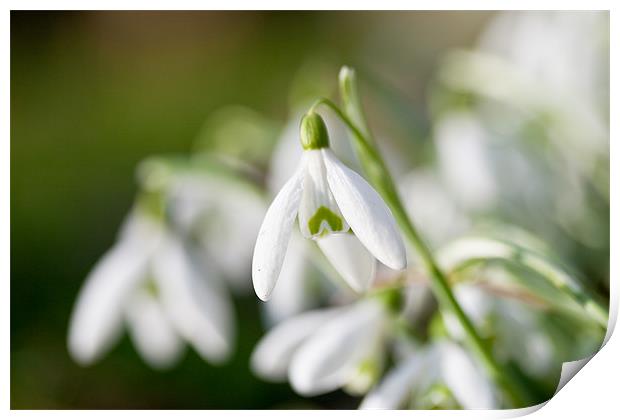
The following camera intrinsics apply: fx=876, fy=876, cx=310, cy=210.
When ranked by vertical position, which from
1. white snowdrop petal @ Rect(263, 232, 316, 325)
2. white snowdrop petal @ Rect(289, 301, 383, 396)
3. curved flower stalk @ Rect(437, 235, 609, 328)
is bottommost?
white snowdrop petal @ Rect(263, 232, 316, 325)

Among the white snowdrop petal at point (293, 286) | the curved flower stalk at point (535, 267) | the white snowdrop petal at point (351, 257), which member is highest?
the white snowdrop petal at point (351, 257)

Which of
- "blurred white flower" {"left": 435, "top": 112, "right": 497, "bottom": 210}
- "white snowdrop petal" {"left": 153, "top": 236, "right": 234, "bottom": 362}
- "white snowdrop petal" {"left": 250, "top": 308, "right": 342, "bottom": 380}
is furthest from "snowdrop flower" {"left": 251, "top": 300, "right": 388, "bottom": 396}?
"blurred white flower" {"left": 435, "top": 112, "right": 497, "bottom": 210}

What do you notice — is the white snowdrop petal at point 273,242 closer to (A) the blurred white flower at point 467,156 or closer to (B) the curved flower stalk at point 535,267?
(B) the curved flower stalk at point 535,267

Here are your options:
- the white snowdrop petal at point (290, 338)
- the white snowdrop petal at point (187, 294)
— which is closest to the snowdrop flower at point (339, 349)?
the white snowdrop petal at point (290, 338)

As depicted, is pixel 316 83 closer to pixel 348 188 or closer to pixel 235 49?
pixel 348 188

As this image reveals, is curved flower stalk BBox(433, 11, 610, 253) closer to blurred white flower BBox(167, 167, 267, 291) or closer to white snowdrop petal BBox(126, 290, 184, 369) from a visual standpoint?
blurred white flower BBox(167, 167, 267, 291)
